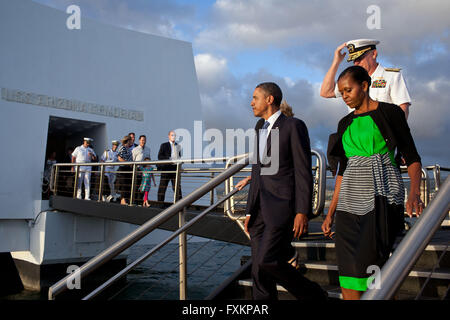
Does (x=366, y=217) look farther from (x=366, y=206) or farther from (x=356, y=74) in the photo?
(x=356, y=74)

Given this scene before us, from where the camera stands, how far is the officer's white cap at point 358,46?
276 cm

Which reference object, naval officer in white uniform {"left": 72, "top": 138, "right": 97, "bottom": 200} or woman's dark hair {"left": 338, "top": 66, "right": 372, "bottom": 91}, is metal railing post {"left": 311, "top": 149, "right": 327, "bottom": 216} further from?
naval officer in white uniform {"left": 72, "top": 138, "right": 97, "bottom": 200}

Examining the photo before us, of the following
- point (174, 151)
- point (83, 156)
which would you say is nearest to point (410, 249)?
point (174, 151)

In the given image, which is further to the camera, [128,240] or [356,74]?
[128,240]

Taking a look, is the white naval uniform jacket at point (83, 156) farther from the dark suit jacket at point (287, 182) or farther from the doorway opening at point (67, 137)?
the dark suit jacket at point (287, 182)

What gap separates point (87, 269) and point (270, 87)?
157 centimetres

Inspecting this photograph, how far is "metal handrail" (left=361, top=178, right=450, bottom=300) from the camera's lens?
1.40 m

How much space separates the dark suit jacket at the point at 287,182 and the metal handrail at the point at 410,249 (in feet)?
2.60

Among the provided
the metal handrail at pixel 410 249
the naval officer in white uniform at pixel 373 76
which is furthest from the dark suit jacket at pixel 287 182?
the metal handrail at pixel 410 249

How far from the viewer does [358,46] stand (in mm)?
2777

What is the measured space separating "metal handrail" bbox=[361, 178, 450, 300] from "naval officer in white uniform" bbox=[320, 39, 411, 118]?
48.4 inches

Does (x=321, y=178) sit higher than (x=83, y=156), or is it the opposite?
(x=83, y=156)

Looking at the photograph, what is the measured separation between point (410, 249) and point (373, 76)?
1869 mm
